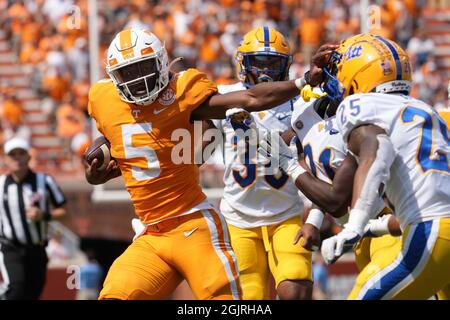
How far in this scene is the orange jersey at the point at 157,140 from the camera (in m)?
4.99

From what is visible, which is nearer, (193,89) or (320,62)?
(320,62)

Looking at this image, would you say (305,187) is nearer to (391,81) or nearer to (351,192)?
(351,192)

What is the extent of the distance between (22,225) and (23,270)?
367 millimetres

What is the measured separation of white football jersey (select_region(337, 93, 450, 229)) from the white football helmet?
1131 mm

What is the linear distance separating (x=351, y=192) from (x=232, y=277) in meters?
0.83

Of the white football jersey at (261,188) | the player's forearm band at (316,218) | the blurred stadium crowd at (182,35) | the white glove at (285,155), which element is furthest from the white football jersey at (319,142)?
the blurred stadium crowd at (182,35)

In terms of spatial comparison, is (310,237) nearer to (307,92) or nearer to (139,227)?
(307,92)

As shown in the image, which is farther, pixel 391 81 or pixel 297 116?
pixel 297 116

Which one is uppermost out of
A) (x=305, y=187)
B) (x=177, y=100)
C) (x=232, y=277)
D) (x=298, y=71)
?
(x=177, y=100)

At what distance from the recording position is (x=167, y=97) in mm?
5004

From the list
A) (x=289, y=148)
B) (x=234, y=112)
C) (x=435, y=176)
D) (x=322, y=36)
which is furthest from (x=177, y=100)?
(x=322, y=36)

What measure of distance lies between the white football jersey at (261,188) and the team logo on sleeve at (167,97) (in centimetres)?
108

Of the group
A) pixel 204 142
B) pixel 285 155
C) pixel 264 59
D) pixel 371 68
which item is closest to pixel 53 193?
pixel 264 59

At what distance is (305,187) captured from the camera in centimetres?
472
